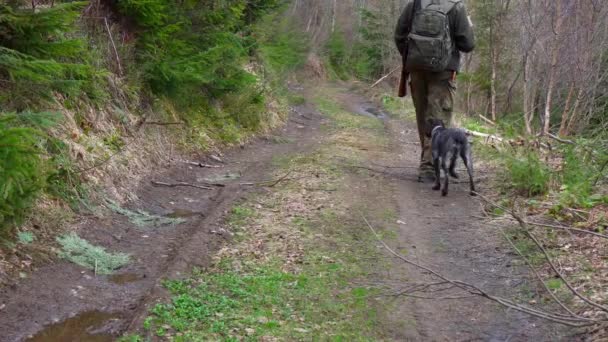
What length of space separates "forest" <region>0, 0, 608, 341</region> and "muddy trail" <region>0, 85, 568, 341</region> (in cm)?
3

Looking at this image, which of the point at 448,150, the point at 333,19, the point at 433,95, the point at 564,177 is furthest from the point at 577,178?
the point at 333,19

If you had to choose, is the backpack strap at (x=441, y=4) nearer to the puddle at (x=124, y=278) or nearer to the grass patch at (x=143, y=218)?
the grass patch at (x=143, y=218)

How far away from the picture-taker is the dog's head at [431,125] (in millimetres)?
8483

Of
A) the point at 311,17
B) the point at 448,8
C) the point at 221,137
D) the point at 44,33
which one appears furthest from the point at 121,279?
the point at 311,17

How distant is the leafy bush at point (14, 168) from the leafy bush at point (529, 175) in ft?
18.0

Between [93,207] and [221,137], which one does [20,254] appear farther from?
[221,137]

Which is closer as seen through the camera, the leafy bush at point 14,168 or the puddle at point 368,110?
the leafy bush at point 14,168

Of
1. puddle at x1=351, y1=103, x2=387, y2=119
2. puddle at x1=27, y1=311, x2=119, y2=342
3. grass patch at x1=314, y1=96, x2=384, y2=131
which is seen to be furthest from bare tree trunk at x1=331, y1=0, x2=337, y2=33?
puddle at x1=27, y1=311, x2=119, y2=342

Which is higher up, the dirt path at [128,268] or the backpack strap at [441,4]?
the backpack strap at [441,4]

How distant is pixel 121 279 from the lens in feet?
16.5

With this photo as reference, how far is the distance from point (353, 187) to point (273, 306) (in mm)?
3879

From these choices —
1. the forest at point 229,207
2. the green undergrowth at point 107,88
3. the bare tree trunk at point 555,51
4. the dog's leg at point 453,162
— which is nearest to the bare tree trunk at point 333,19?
the green undergrowth at point 107,88

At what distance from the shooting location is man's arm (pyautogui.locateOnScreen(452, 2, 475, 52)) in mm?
8180

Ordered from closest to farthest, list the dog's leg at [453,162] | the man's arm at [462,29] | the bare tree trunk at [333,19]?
the dog's leg at [453,162] < the man's arm at [462,29] < the bare tree trunk at [333,19]
